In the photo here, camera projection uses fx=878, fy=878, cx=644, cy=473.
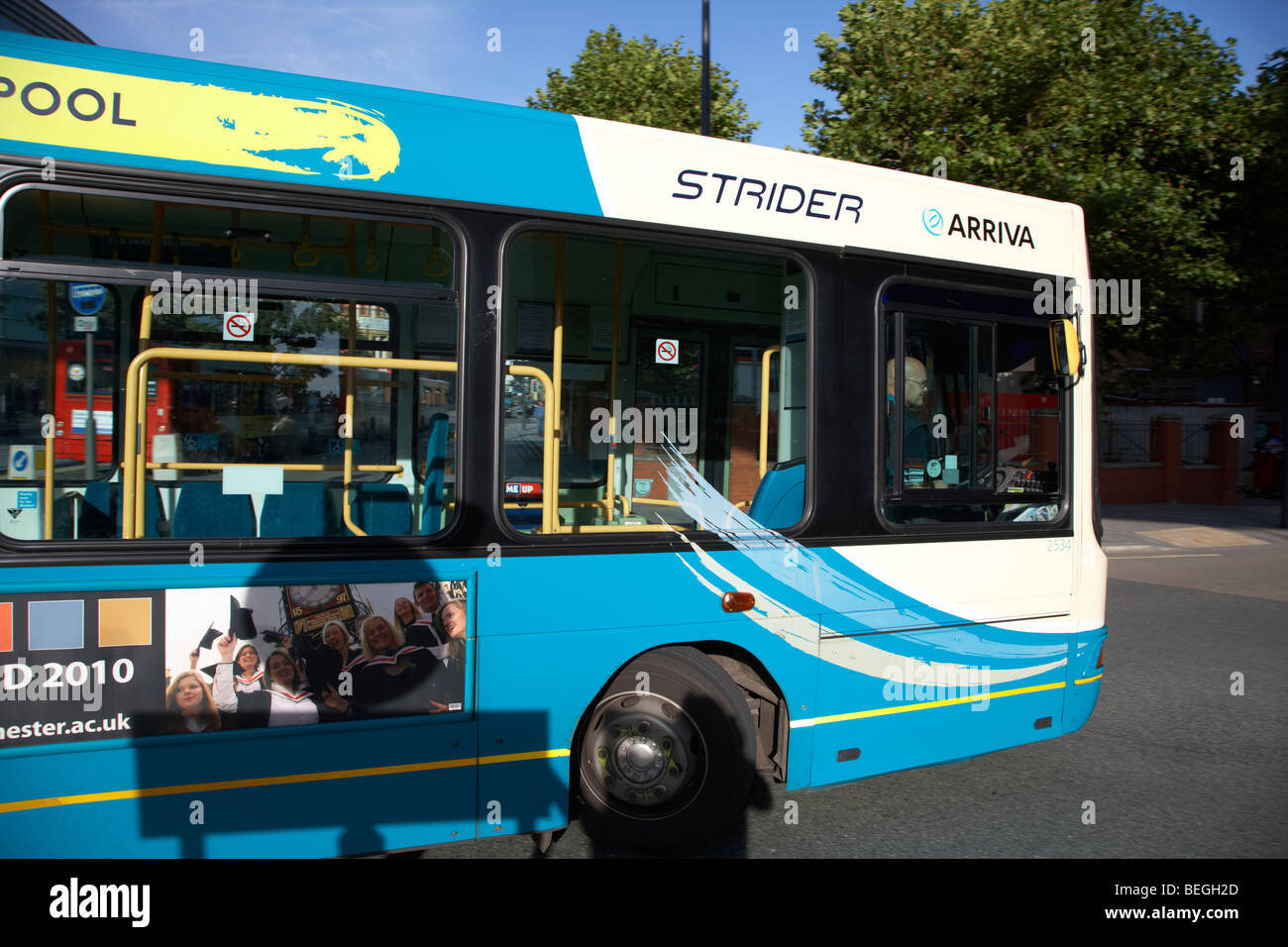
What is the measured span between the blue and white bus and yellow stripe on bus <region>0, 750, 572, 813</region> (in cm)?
1

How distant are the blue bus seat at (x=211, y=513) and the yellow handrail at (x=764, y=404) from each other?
2257 millimetres

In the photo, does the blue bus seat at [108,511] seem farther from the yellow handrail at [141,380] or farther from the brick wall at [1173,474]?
the brick wall at [1173,474]

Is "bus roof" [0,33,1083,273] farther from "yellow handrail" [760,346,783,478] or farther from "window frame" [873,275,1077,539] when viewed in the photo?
"yellow handrail" [760,346,783,478]

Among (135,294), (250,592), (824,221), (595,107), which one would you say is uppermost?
(595,107)

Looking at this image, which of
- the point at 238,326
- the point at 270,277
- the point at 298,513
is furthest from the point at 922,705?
the point at 238,326

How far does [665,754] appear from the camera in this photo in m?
3.61

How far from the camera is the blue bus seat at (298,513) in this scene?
10.8 feet

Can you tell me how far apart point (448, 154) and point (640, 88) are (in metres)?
13.9

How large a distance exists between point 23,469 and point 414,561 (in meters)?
1.54

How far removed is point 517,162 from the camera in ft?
10.8

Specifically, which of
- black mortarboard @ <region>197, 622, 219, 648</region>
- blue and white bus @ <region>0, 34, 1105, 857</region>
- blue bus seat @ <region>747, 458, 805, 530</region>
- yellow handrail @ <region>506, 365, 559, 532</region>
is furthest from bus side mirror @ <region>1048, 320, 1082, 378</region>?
black mortarboard @ <region>197, 622, 219, 648</region>

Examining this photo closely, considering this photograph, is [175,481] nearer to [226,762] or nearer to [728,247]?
[226,762]

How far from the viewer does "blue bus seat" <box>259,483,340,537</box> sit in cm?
329
